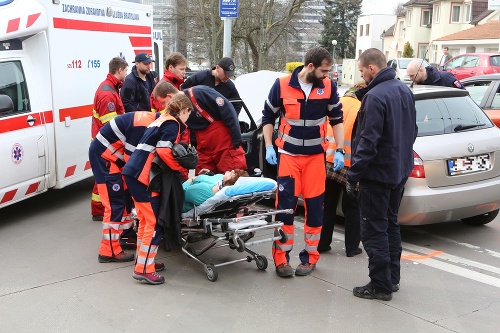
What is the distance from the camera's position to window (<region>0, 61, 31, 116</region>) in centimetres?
670

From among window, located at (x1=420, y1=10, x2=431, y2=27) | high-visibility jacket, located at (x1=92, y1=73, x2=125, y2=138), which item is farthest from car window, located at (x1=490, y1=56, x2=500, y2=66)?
window, located at (x1=420, y1=10, x2=431, y2=27)

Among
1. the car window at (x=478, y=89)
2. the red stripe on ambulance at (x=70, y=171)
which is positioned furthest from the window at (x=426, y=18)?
the red stripe on ambulance at (x=70, y=171)

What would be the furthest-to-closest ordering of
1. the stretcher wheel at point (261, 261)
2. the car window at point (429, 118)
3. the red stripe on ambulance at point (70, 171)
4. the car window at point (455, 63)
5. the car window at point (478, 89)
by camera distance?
the car window at point (455, 63) → the car window at point (478, 89) → the red stripe on ambulance at point (70, 171) → the car window at point (429, 118) → the stretcher wheel at point (261, 261)

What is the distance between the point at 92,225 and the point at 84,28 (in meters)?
2.69

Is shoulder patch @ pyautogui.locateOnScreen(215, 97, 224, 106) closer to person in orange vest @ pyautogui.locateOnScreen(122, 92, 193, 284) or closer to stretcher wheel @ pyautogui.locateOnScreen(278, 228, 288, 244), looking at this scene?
person in orange vest @ pyautogui.locateOnScreen(122, 92, 193, 284)

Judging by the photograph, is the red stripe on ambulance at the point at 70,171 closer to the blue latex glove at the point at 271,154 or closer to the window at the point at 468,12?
the blue latex glove at the point at 271,154

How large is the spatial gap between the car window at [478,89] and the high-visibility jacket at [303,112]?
4.71 metres

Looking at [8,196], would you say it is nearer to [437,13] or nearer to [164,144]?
[164,144]

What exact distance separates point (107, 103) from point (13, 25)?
133 cm

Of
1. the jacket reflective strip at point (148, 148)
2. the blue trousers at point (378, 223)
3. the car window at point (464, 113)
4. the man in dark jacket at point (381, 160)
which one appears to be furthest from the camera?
the car window at point (464, 113)

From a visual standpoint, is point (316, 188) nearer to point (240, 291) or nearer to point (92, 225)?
point (240, 291)

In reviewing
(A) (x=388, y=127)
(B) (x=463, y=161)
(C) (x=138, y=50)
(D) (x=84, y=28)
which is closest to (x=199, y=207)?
(A) (x=388, y=127)

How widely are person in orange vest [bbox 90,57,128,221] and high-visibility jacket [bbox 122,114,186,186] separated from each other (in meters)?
1.78

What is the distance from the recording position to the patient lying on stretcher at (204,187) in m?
5.18
